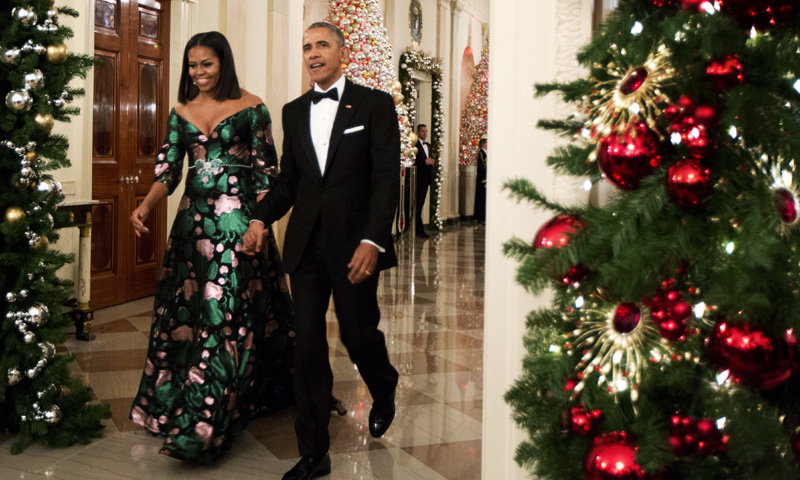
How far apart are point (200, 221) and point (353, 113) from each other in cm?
86

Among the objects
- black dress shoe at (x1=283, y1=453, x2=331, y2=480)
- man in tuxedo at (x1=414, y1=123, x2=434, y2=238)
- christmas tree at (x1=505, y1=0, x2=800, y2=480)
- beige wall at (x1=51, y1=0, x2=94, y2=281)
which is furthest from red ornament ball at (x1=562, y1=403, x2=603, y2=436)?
man in tuxedo at (x1=414, y1=123, x2=434, y2=238)

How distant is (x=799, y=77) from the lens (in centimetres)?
117

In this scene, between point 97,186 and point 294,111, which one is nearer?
point 294,111

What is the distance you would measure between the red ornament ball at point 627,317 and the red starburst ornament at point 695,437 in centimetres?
16

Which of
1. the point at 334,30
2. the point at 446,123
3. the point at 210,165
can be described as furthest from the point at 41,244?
the point at 446,123

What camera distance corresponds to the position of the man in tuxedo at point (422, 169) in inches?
546

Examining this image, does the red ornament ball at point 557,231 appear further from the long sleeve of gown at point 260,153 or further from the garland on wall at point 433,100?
the garland on wall at point 433,100

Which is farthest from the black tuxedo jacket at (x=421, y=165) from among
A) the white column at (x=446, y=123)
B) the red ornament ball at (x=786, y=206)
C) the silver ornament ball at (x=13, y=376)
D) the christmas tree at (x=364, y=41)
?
the red ornament ball at (x=786, y=206)

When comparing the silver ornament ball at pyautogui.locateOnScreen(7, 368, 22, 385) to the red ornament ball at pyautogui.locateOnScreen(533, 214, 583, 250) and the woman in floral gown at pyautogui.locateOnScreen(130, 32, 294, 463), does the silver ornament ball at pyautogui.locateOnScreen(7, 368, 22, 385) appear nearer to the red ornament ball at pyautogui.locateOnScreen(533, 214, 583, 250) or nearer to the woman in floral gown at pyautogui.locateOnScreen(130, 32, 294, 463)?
the woman in floral gown at pyautogui.locateOnScreen(130, 32, 294, 463)

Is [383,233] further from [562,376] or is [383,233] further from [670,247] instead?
[670,247]

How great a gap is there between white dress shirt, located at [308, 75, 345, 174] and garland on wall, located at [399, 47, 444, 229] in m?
10.2

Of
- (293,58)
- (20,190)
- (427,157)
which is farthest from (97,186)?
(427,157)

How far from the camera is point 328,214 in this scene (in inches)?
118

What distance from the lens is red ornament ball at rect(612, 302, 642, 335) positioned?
1.34m
